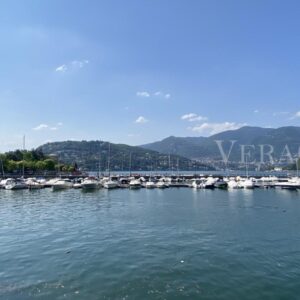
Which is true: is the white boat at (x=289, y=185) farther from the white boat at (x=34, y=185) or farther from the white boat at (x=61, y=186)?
the white boat at (x=34, y=185)

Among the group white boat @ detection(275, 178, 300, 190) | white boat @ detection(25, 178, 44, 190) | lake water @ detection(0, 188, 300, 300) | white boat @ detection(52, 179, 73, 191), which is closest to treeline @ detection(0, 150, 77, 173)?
white boat @ detection(25, 178, 44, 190)

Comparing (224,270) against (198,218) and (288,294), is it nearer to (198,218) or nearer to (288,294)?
(288,294)

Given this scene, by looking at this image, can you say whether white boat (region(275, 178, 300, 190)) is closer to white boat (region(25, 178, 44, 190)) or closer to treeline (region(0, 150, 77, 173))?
white boat (region(25, 178, 44, 190))

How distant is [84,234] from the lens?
31125 millimetres

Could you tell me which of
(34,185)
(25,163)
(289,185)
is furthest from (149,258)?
(25,163)

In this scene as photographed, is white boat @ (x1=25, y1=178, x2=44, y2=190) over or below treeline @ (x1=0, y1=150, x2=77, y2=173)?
below

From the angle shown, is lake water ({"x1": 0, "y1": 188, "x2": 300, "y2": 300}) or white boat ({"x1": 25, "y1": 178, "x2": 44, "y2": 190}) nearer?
lake water ({"x1": 0, "y1": 188, "x2": 300, "y2": 300})

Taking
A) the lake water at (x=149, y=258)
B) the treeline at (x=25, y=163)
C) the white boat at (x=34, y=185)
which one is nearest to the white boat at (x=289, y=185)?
the lake water at (x=149, y=258)

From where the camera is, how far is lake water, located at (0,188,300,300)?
55.7 ft

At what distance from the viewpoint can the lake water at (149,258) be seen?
1698 centimetres

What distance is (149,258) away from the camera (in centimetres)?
2256

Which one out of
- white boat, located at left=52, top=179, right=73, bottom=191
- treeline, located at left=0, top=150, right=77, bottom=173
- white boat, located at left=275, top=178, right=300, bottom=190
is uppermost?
treeline, located at left=0, top=150, right=77, bottom=173

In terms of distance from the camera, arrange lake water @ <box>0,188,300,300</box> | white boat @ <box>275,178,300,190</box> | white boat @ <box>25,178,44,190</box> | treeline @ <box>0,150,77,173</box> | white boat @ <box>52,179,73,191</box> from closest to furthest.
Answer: lake water @ <box>0,188,300,300</box> → white boat @ <box>52,179,73,191</box> → white boat @ <box>25,178,44,190</box> → white boat @ <box>275,178,300,190</box> → treeline @ <box>0,150,77,173</box>

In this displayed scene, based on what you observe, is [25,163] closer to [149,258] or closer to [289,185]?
[289,185]
